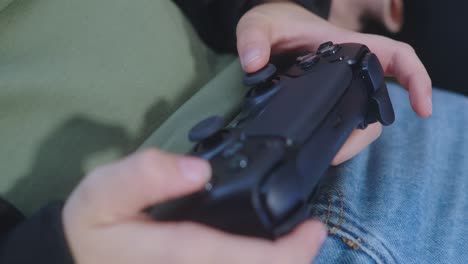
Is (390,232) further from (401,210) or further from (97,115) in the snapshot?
(97,115)

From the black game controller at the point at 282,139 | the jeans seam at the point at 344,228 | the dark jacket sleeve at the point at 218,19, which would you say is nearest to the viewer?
the black game controller at the point at 282,139

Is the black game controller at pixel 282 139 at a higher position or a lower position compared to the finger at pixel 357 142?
higher

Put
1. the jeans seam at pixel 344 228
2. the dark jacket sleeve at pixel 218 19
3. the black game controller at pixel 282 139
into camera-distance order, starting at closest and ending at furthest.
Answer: the black game controller at pixel 282 139 < the jeans seam at pixel 344 228 < the dark jacket sleeve at pixel 218 19

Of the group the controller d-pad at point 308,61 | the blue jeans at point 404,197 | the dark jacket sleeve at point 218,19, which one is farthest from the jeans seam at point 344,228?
the dark jacket sleeve at point 218,19

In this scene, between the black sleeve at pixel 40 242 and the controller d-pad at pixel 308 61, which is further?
the controller d-pad at pixel 308 61

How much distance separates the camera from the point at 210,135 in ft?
0.98

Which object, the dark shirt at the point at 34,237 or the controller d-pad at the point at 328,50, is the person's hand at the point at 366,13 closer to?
the controller d-pad at the point at 328,50

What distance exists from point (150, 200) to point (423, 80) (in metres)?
0.31

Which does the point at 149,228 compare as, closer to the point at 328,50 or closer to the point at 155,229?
the point at 155,229

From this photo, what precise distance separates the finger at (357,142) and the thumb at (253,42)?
0.10 metres

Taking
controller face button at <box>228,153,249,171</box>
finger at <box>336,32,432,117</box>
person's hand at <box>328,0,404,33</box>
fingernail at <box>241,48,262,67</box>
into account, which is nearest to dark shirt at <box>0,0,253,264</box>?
controller face button at <box>228,153,249,171</box>

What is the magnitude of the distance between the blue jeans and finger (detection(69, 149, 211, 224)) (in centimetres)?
16

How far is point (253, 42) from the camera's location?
1.47 ft

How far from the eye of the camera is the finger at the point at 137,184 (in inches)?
10.2
